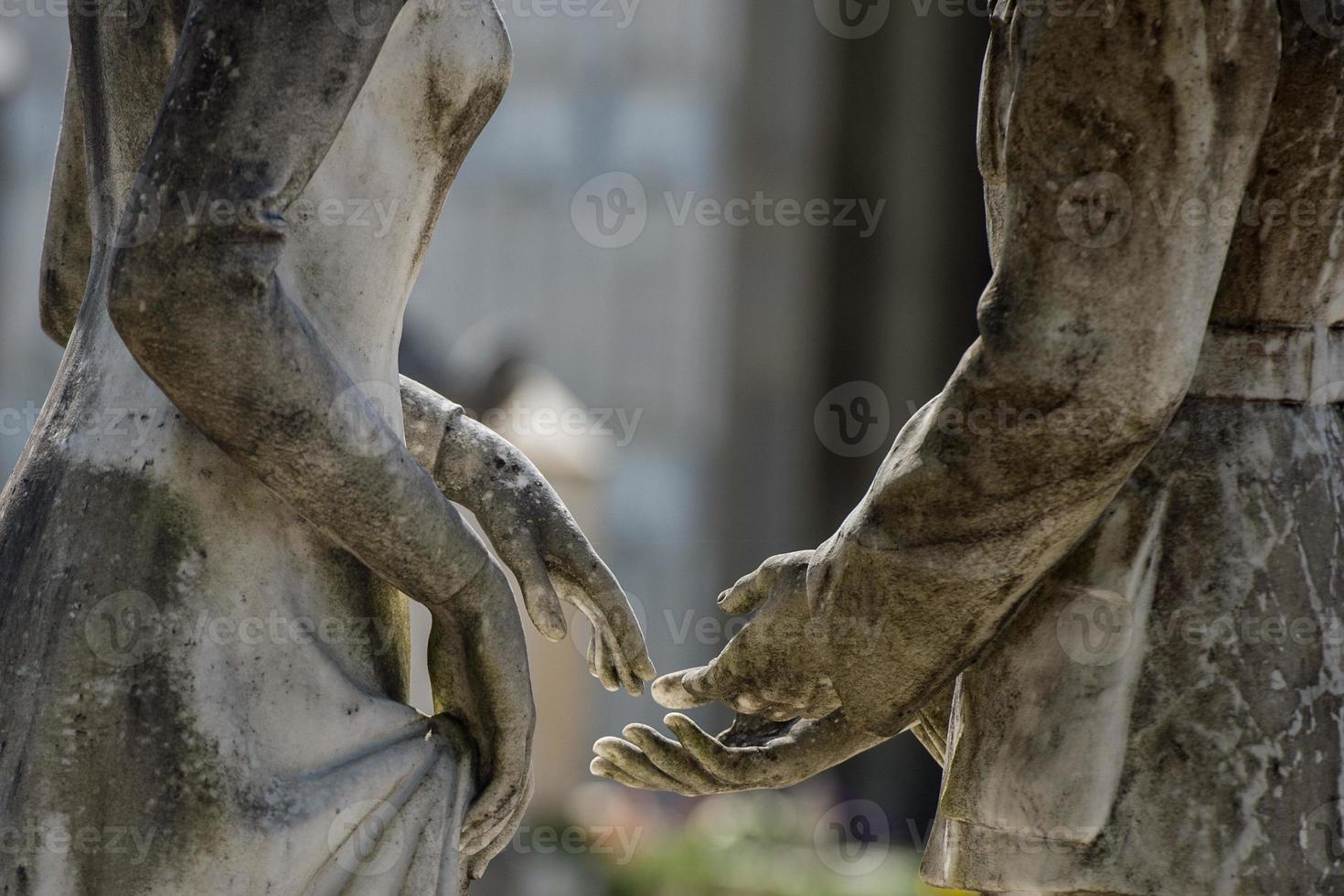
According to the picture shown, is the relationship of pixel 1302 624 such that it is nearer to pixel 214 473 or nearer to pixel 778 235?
pixel 214 473

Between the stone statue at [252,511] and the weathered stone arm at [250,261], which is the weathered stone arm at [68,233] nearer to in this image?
the stone statue at [252,511]

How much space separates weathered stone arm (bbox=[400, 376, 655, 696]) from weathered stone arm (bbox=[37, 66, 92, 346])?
14.8 inches

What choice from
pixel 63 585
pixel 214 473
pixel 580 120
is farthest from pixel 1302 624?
pixel 580 120

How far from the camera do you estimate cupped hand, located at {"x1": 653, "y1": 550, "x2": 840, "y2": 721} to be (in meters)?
2.16

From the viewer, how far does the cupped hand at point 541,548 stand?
2139 mm

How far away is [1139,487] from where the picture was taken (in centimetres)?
198

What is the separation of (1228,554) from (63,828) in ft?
3.72

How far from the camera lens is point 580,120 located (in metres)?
13.5

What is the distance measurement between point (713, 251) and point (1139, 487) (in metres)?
11.9

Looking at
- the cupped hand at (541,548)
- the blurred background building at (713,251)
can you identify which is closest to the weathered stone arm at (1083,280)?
the cupped hand at (541,548)

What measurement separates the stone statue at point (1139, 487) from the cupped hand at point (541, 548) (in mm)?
251

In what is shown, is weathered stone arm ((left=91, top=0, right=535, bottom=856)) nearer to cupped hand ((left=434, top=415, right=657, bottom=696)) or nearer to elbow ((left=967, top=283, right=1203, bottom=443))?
cupped hand ((left=434, top=415, right=657, bottom=696))

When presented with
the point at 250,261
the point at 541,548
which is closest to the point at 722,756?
the point at 541,548

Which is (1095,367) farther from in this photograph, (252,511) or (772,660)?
(252,511)
